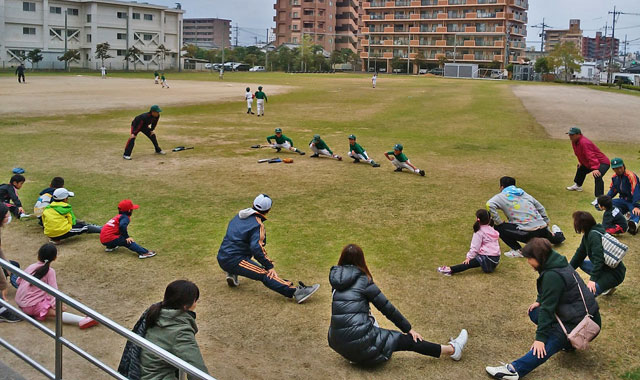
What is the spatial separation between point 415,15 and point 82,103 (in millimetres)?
86257

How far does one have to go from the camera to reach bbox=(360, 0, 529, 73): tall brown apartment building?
330 ft

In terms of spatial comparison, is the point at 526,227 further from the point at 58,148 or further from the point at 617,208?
the point at 58,148

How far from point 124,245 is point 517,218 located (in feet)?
22.4

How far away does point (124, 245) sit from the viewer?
9.56 metres

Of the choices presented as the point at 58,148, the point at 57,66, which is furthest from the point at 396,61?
the point at 58,148

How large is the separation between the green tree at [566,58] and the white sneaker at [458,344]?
94.1 metres

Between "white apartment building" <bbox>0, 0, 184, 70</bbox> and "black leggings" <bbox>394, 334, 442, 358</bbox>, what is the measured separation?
86.4 meters

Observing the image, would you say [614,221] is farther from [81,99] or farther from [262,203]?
[81,99]

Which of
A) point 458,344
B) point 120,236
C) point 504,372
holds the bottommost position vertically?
point 504,372

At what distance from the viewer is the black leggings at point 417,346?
611 cm

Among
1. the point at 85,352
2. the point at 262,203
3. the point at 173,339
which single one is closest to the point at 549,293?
the point at 173,339

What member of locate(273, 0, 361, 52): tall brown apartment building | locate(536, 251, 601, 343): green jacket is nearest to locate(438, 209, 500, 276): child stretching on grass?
locate(536, 251, 601, 343): green jacket

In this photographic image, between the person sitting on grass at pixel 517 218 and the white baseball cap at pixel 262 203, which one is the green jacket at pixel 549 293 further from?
the person sitting on grass at pixel 517 218

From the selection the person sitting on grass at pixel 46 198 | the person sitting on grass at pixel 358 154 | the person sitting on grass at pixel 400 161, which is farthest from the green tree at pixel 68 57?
the person sitting on grass at pixel 46 198
